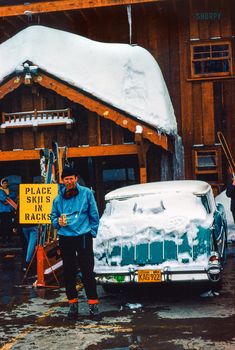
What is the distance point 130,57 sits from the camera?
17875 mm

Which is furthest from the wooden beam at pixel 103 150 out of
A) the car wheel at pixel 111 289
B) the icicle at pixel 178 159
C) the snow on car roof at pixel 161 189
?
the car wheel at pixel 111 289

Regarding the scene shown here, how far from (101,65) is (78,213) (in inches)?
443

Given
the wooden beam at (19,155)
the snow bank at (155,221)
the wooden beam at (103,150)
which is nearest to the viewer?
the snow bank at (155,221)

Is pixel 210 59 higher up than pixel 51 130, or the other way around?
pixel 210 59

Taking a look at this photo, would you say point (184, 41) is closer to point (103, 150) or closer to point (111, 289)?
point (103, 150)

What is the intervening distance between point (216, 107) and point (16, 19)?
7.71m

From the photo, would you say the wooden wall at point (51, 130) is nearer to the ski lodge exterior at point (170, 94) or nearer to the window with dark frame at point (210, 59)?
the ski lodge exterior at point (170, 94)

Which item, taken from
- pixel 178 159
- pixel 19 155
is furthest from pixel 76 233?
pixel 178 159

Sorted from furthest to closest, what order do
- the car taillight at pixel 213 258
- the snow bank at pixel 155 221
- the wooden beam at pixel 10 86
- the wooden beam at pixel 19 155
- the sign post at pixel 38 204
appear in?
the wooden beam at pixel 19 155 → the wooden beam at pixel 10 86 → the sign post at pixel 38 204 → the snow bank at pixel 155 221 → the car taillight at pixel 213 258

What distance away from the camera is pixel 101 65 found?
59.0 ft

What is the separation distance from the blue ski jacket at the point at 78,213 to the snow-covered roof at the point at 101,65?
27.7 feet

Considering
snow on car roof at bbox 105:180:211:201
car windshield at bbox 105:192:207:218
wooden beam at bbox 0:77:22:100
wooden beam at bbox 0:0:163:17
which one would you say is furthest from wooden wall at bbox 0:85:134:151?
car windshield at bbox 105:192:207:218

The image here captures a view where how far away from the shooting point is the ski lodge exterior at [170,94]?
16.6 m

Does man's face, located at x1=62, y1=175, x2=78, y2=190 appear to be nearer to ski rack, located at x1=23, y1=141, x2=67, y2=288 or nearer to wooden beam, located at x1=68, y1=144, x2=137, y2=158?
ski rack, located at x1=23, y1=141, x2=67, y2=288
